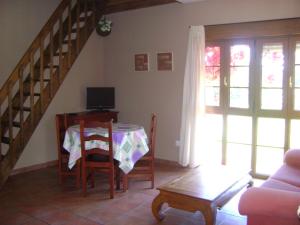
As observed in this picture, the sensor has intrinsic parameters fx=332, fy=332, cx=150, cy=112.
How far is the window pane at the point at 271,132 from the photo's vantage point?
4648 mm

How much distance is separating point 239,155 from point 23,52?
3.67m

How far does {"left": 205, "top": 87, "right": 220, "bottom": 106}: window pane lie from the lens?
16.9ft

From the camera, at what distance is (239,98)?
4930mm

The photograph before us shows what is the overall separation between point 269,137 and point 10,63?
395 centimetres

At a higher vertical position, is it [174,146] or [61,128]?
[61,128]

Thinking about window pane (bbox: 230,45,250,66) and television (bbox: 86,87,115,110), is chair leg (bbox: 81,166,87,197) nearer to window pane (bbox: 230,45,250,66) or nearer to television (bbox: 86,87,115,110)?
television (bbox: 86,87,115,110)

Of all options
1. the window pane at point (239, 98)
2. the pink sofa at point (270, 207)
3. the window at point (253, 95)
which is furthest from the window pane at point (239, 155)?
the pink sofa at point (270, 207)

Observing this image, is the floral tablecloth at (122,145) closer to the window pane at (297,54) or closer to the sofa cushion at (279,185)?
the sofa cushion at (279,185)

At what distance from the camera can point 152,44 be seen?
224 inches

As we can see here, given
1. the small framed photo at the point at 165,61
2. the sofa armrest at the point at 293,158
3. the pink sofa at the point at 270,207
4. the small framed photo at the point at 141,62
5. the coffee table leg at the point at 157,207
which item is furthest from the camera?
the small framed photo at the point at 141,62

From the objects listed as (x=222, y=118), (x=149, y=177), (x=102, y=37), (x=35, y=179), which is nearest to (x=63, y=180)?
(x=35, y=179)

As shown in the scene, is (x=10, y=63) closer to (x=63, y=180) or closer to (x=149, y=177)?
(x=63, y=180)

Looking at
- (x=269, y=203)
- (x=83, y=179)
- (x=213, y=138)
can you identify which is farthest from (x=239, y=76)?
(x=269, y=203)

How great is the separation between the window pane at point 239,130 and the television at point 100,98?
7.19 feet
